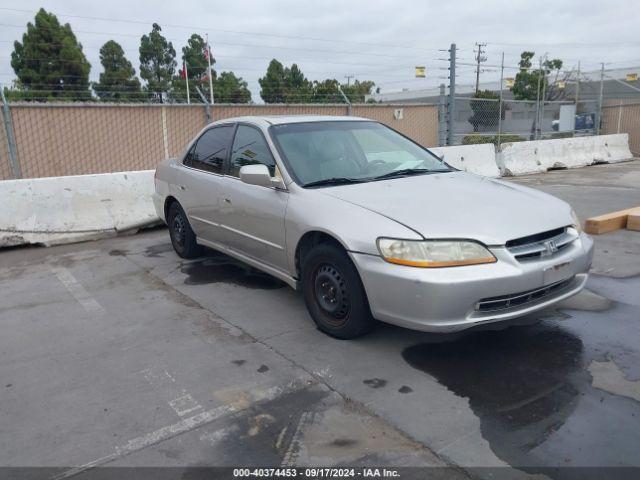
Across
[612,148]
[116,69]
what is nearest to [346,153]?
[612,148]

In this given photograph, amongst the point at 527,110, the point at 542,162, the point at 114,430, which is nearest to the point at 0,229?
the point at 114,430

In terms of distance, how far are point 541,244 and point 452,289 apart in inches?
29.9

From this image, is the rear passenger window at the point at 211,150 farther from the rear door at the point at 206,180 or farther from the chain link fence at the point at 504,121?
the chain link fence at the point at 504,121

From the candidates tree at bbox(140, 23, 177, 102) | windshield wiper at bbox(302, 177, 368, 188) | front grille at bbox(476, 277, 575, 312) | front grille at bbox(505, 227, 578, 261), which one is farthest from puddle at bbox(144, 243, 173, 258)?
tree at bbox(140, 23, 177, 102)

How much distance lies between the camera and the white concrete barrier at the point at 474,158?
12203mm

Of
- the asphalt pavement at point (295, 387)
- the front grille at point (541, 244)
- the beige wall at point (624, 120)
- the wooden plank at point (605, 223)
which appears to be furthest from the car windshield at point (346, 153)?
the beige wall at point (624, 120)

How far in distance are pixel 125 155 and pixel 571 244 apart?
10750mm

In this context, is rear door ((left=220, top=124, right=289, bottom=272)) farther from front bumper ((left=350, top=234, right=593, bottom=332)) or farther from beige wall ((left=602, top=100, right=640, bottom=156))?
beige wall ((left=602, top=100, right=640, bottom=156))

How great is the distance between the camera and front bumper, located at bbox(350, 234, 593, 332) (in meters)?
3.13

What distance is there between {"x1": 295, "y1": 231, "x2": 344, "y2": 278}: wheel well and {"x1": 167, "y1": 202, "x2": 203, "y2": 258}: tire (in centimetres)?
209

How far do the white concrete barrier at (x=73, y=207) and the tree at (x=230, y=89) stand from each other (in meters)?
30.8

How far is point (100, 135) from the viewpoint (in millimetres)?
11883

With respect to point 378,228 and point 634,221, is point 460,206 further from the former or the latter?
point 634,221

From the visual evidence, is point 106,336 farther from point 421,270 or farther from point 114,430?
point 421,270
